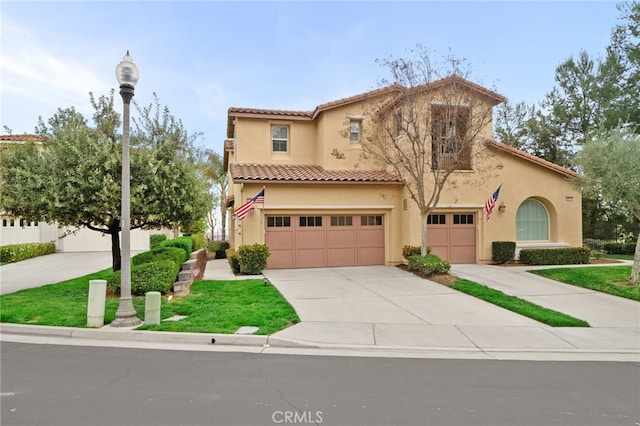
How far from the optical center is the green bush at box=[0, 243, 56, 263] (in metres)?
20.6

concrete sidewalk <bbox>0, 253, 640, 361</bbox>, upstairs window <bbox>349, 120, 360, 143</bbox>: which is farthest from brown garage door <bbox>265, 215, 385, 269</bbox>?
upstairs window <bbox>349, 120, 360, 143</bbox>

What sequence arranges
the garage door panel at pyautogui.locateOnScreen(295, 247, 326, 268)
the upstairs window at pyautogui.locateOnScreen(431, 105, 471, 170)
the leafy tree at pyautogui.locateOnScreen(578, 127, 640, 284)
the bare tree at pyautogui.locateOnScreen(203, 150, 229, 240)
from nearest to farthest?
the leafy tree at pyautogui.locateOnScreen(578, 127, 640, 284) → the upstairs window at pyautogui.locateOnScreen(431, 105, 471, 170) → the garage door panel at pyautogui.locateOnScreen(295, 247, 326, 268) → the bare tree at pyautogui.locateOnScreen(203, 150, 229, 240)

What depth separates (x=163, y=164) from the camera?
1111 centimetres

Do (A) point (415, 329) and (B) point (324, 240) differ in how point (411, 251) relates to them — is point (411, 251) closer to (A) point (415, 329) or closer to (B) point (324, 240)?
(B) point (324, 240)

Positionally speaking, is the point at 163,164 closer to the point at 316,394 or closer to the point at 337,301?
the point at 337,301

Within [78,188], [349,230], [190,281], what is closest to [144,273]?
[190,281]

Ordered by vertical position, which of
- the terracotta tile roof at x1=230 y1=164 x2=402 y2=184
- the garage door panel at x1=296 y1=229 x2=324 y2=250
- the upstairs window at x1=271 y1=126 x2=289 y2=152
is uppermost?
the upstairs window at x1=271 y1=126 x2=289 y2=152

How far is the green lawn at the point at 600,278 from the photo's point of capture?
11.6 metres

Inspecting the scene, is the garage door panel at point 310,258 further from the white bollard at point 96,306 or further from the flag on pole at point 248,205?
the white bollard at point 96,306

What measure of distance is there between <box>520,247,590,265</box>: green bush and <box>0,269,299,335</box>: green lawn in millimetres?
11077

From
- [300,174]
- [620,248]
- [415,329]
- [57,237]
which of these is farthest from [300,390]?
[620,248]

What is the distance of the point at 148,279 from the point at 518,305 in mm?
9525

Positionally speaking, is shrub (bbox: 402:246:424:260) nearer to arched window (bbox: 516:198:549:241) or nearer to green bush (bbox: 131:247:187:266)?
arched window (bbox: 516:198:549:241)

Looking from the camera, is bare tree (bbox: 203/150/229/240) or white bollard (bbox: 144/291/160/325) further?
bare tree (bbox: 203/150/229/240)
